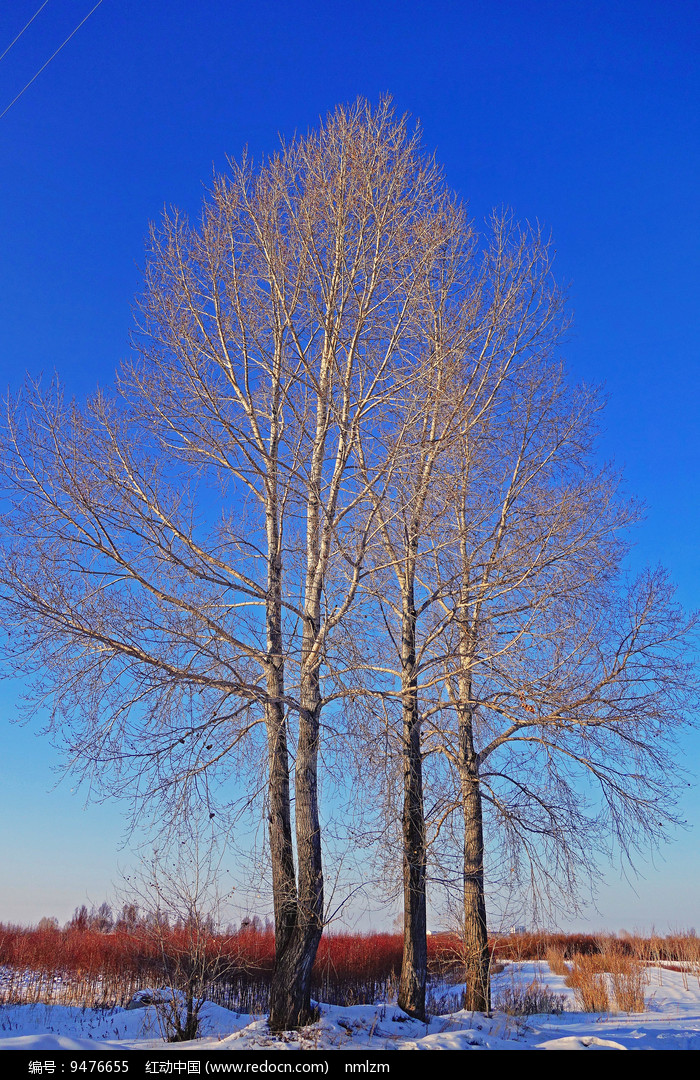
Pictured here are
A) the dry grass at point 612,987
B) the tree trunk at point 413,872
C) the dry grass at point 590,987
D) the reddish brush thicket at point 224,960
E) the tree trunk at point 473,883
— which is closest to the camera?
the tree trunk at point 413,872

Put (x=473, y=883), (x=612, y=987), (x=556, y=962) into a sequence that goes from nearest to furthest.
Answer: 1. (x=473, y=883)
2. (x=612, y=987)
3. (x=556, y=962)

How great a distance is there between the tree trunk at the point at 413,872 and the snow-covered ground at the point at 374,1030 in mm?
453

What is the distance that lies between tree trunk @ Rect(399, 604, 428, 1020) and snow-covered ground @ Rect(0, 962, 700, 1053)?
45 centimetres

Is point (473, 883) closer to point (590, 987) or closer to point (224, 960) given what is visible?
point (224, 960)

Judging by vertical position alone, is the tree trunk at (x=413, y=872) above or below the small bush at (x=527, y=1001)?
above

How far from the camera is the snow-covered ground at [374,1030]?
7.06 m

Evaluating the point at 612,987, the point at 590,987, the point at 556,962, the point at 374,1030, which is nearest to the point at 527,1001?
the point at 590,987

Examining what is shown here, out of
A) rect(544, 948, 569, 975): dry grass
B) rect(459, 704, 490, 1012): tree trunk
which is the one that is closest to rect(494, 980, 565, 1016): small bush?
rect(459, 704, 490, 1012): tree trunk

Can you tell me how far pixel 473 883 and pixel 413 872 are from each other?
102cm

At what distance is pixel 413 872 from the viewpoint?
10.5 m

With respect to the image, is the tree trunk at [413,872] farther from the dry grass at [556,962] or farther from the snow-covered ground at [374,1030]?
the dry grass at [556,962]

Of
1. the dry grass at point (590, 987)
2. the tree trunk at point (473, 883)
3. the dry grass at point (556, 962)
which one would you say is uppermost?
the tree trunk at point (473, 883)

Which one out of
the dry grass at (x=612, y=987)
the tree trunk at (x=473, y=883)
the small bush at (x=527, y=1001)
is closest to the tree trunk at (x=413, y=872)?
the tree trunk at (x=473, y=883)

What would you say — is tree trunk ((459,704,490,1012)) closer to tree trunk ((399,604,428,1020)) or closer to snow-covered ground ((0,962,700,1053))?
snow-covered ground ((0,962,700,1053))
